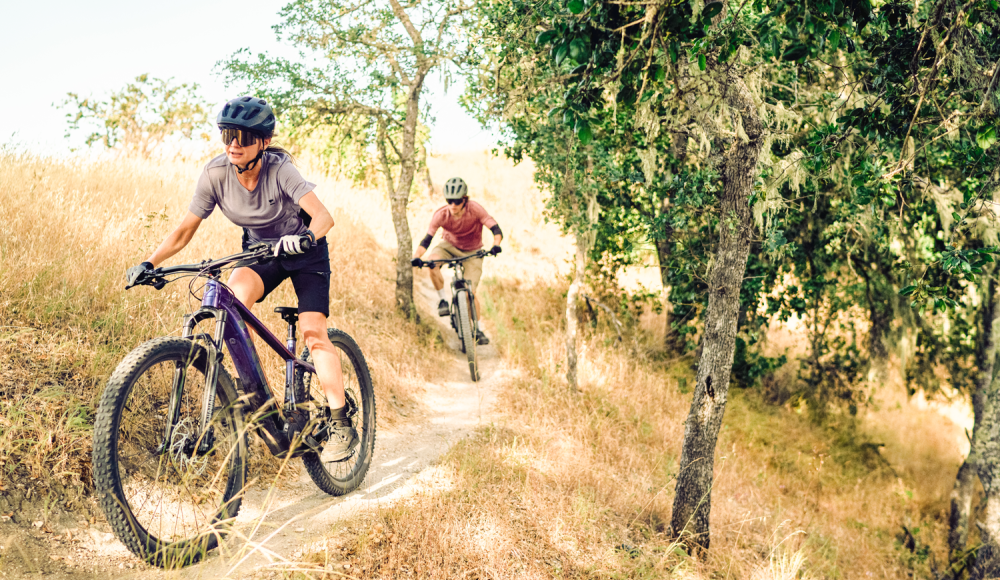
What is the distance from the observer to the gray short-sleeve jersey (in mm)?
3645

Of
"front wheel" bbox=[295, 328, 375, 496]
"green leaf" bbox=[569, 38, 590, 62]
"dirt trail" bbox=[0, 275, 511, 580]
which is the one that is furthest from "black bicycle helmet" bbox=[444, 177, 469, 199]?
"green leaf" bbox=[569, 38, 590, 62]

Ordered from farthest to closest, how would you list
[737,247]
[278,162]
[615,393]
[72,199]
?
[615,393]
[72,199]
[737,247]
[278,162]

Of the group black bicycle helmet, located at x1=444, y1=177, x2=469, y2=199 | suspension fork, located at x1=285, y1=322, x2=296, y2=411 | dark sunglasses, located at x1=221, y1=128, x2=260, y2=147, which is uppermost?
black bicycle helmet, located at x1=444, y1=177, x2=469, y2=199

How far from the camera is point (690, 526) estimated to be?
16.8 feet

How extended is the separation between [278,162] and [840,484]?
8.75 m

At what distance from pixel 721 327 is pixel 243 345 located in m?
3.63

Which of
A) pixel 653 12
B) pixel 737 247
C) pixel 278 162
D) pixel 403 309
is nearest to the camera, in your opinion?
pixel 653 12

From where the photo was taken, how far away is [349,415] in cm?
431

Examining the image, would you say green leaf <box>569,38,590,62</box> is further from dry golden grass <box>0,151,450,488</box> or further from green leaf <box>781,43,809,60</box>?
dry golden grass <box>0,151,450,488</box>

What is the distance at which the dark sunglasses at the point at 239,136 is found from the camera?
343 centimetres

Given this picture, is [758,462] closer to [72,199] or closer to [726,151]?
[726,151]

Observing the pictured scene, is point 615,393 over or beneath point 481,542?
over

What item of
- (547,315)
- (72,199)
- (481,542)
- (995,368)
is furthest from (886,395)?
(72,199)

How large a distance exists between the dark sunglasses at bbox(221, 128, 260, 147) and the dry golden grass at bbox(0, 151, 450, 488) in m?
1.53
